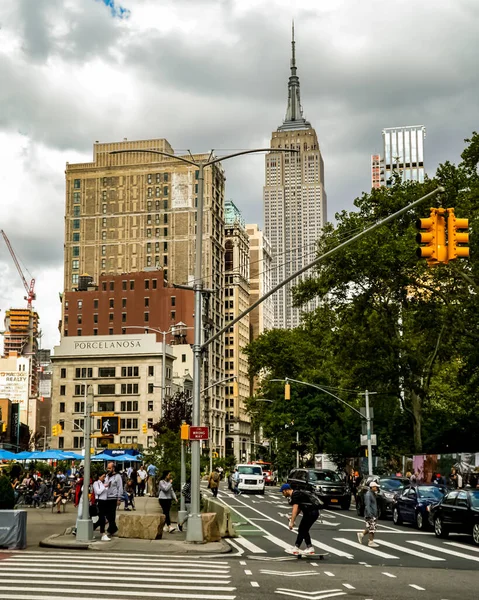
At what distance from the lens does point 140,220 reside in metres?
138

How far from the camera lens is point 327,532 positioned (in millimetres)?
26812

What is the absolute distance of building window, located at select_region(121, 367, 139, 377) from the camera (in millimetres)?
110375

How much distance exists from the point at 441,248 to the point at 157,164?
12686 cm

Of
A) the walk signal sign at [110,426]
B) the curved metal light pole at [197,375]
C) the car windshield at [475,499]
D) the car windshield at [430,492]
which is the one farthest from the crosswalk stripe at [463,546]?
the walk signal sign at [110,426]

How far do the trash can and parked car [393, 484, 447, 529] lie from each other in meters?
14.3

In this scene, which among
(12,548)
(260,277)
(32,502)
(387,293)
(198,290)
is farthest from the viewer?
(260,277)

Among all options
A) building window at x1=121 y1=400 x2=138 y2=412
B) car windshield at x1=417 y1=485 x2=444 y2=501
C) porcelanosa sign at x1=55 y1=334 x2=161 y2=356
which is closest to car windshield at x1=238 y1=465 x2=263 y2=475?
car windshield at x1=417 y1=485 x2=444 y2=501

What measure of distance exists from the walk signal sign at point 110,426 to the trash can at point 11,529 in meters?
4.00

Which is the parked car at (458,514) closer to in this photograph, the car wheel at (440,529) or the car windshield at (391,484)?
the car wheel at (440,529)

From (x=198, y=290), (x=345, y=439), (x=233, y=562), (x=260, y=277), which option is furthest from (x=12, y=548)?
(x=260, y=277)

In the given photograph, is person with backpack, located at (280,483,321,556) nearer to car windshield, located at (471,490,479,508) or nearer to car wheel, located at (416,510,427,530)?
car windshield, located at (471,490,479,508)

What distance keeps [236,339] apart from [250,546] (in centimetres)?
13613

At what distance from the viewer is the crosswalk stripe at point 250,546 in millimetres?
20141

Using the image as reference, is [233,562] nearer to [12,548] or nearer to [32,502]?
[12,548]
